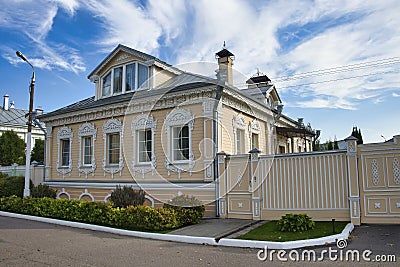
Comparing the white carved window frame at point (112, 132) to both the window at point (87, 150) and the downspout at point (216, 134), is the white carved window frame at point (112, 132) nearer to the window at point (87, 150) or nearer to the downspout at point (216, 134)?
the window at point (87, 150)

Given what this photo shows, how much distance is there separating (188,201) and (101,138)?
22.0ft

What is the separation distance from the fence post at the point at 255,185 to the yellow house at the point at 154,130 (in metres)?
1.42

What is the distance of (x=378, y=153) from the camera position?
8.88m

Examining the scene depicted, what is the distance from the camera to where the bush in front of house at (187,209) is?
32.7 ft

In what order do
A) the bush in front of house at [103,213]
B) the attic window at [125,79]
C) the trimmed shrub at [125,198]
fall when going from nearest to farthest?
the bush in front of house at [103,213] < the trimmed shrub at [125,198] < the attic window at [125,79]

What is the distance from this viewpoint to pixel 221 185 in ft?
36.8

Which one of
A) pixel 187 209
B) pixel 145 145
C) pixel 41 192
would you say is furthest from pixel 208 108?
pixel 41 192

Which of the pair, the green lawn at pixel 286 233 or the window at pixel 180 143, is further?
the window at pixel 180 143

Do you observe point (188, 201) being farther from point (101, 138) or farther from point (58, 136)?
point (58, 136)

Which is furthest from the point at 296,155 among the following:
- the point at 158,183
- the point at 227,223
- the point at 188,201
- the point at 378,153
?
the point at 158,183

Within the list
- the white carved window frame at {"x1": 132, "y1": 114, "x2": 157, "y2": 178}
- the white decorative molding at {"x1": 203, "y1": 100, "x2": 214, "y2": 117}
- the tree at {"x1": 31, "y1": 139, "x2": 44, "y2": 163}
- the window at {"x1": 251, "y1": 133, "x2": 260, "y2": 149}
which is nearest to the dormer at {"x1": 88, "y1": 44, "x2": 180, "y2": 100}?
the white carved window frame at {"x1": 132, "y1": 114, "x2": 157, "y2": 178}

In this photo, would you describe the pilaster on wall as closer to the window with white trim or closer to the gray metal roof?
the window with white trim

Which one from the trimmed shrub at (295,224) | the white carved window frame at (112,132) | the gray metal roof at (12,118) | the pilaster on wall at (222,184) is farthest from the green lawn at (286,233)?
the gray metal roof at (12,118)

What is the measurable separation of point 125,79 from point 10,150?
21432 mm
